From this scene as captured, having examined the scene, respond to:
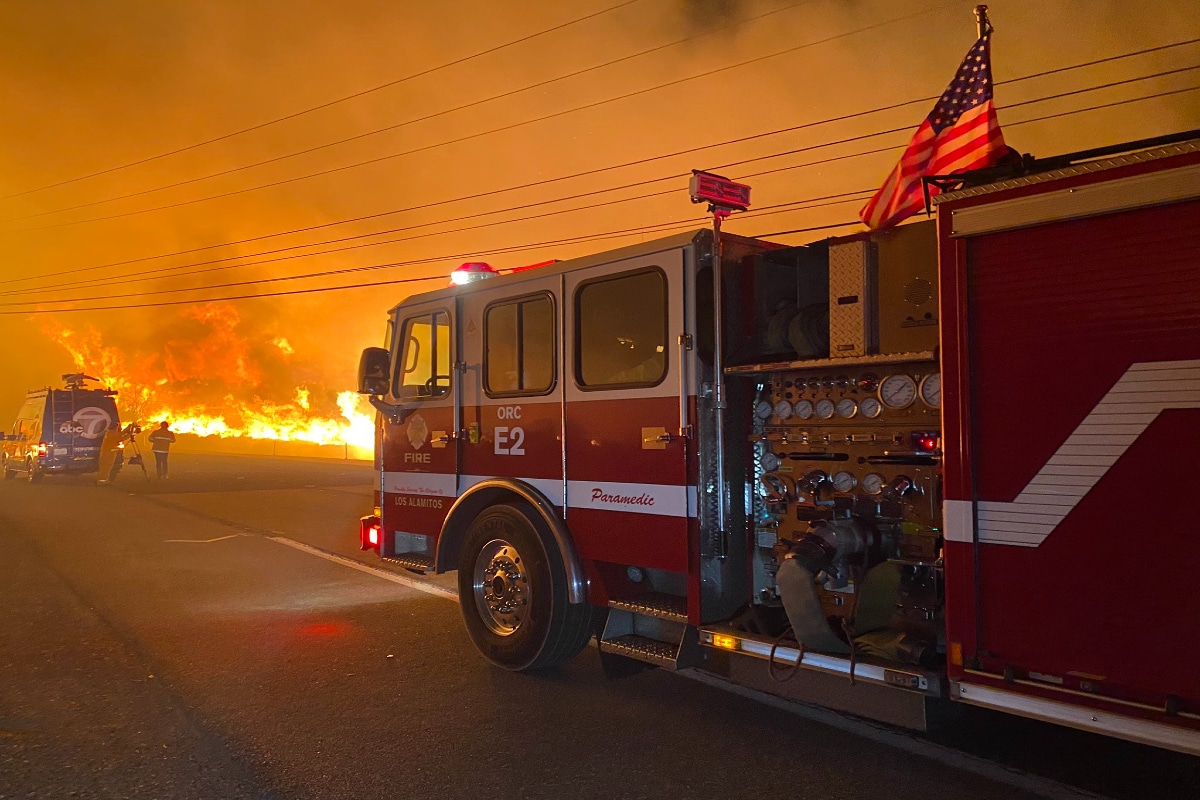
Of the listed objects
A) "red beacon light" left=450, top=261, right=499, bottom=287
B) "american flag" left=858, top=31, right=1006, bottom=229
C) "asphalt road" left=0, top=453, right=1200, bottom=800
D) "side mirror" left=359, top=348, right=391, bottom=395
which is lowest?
"asphalt road" left=0, top=453, right=1200, bottom=800

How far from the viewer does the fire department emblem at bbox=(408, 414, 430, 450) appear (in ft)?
20.6

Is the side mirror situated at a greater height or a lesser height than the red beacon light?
lesser

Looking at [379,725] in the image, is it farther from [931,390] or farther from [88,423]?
[88,423]

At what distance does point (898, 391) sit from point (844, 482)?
53 centimetres

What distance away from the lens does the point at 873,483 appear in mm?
4031

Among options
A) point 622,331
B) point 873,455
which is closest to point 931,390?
point 873,455

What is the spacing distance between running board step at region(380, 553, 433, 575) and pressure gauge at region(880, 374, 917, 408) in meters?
3.53

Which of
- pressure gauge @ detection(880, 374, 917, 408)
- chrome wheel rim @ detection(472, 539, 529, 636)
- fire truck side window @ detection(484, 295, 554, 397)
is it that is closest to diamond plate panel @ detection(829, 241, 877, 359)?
pressure gauge @ detection(880, 374, 917, 408)

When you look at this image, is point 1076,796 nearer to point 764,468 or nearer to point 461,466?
point 764,468

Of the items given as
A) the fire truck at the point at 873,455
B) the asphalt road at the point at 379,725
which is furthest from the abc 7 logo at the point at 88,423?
the fire truck at the point at 873,455

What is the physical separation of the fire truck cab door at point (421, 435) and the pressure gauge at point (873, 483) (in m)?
2.94

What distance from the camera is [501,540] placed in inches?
217

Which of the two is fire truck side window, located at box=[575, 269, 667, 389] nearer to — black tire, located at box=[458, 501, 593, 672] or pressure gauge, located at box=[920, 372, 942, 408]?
black tire, located at box=[458, 501, 593, 672]

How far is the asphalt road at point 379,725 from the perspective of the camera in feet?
12.5
